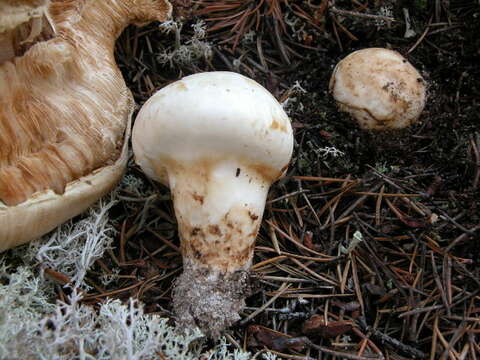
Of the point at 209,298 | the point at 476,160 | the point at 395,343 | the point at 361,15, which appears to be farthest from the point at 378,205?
the point at 361,15

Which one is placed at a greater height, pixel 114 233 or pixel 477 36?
pixel 477 36

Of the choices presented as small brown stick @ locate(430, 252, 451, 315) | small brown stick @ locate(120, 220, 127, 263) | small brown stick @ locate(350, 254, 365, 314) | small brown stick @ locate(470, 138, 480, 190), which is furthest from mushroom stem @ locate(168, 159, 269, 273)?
small brown stick @ locate(470, 138, 480, 190)

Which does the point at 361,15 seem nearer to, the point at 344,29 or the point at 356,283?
the point at 344,29

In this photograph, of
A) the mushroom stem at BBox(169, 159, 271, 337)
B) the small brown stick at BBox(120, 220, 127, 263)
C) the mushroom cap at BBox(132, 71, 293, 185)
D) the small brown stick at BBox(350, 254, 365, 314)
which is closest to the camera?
the mushroom cap at BBox(132, 71, 293, 185)

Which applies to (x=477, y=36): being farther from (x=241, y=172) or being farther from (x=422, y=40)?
(x=241, y=172)

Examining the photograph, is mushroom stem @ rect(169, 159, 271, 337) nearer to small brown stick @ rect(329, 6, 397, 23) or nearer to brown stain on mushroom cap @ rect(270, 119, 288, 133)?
brown stain on mushroom cap @ rect(270, 119, 288, 133)

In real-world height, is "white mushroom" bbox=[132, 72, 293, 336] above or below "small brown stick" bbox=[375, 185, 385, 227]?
above

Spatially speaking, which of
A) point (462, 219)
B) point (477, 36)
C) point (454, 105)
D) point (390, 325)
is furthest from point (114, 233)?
point (477, 36)
